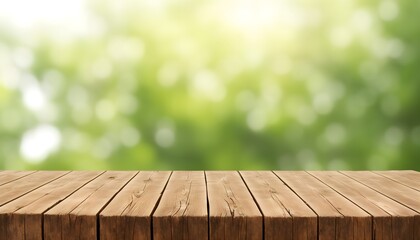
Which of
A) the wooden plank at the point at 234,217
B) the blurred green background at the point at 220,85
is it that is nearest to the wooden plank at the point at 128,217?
the wooden plank at the point at 234,217

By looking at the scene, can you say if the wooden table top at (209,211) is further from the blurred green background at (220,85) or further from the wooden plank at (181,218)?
the blurred green background at (220,85)

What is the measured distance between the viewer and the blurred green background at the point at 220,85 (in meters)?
5.53

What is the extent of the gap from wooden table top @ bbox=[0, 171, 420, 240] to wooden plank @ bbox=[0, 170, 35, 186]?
17 centimetres

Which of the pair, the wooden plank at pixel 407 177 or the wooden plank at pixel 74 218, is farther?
the wooden plank at pixel 407 177

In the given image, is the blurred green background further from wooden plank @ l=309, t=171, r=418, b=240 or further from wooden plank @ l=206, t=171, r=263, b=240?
wooden plank @ l=206, t=171, r=263, b=240

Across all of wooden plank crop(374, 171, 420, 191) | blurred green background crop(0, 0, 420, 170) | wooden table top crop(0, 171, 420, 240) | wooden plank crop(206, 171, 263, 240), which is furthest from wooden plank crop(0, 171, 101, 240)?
blurred green background crop(0, 0, 420, 170)

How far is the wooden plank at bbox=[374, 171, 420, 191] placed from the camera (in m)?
2.48

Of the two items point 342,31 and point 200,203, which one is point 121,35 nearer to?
point 342,31

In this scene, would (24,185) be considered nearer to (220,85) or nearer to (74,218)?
(74,218)

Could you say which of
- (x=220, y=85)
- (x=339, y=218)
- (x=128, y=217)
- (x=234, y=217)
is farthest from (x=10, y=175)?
(x=220, y=85)

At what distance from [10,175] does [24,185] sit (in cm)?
35

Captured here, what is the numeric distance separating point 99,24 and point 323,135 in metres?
2.04

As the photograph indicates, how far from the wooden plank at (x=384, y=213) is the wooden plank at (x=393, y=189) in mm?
21

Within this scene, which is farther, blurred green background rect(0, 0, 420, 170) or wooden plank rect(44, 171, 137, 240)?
blurred green background rect(0, 0, 420, 170)
